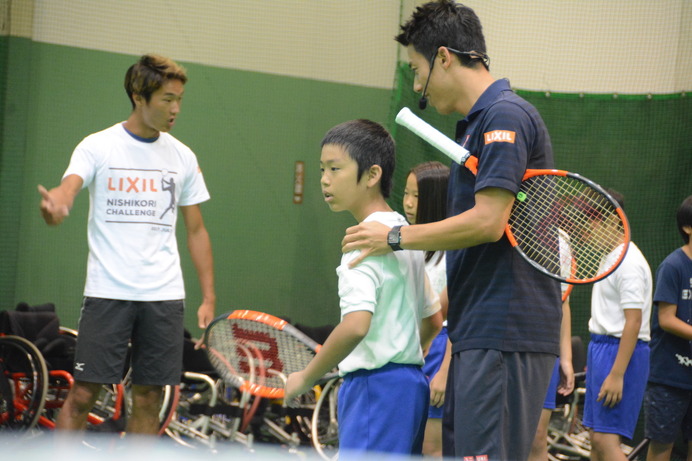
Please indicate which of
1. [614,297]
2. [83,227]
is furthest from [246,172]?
[614,297]

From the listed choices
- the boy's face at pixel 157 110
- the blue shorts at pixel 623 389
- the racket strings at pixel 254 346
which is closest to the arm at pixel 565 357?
the blue shorts at pixel 623 389

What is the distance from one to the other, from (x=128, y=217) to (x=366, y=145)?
6.25 feet

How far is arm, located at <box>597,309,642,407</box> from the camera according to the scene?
14.2 feet

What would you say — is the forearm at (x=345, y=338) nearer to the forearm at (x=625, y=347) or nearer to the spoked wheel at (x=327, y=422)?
the forearm at (x=625, y=347)

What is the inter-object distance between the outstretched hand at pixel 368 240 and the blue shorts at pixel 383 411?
0.32 meters

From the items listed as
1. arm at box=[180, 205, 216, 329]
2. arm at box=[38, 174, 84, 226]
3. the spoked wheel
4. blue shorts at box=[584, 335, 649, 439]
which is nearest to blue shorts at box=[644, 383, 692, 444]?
blue shorts at box=[584, 335, 649, 439]

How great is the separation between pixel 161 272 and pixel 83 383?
61 cm

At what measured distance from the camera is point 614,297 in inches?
185

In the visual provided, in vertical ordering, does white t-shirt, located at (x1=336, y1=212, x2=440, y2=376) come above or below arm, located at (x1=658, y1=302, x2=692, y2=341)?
above

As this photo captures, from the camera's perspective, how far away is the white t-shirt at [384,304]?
7.88 ft

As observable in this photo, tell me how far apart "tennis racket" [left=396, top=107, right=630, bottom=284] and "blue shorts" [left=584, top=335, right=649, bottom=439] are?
1990 millimetres

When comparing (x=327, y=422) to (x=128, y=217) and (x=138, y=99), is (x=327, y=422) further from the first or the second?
(x=138, y=99)

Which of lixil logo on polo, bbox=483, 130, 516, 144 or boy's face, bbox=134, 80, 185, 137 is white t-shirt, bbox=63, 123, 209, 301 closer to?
boy's face, bbox=134, 80, 185, 137

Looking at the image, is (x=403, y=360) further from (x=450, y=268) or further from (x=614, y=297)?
(x=614, y=297)
